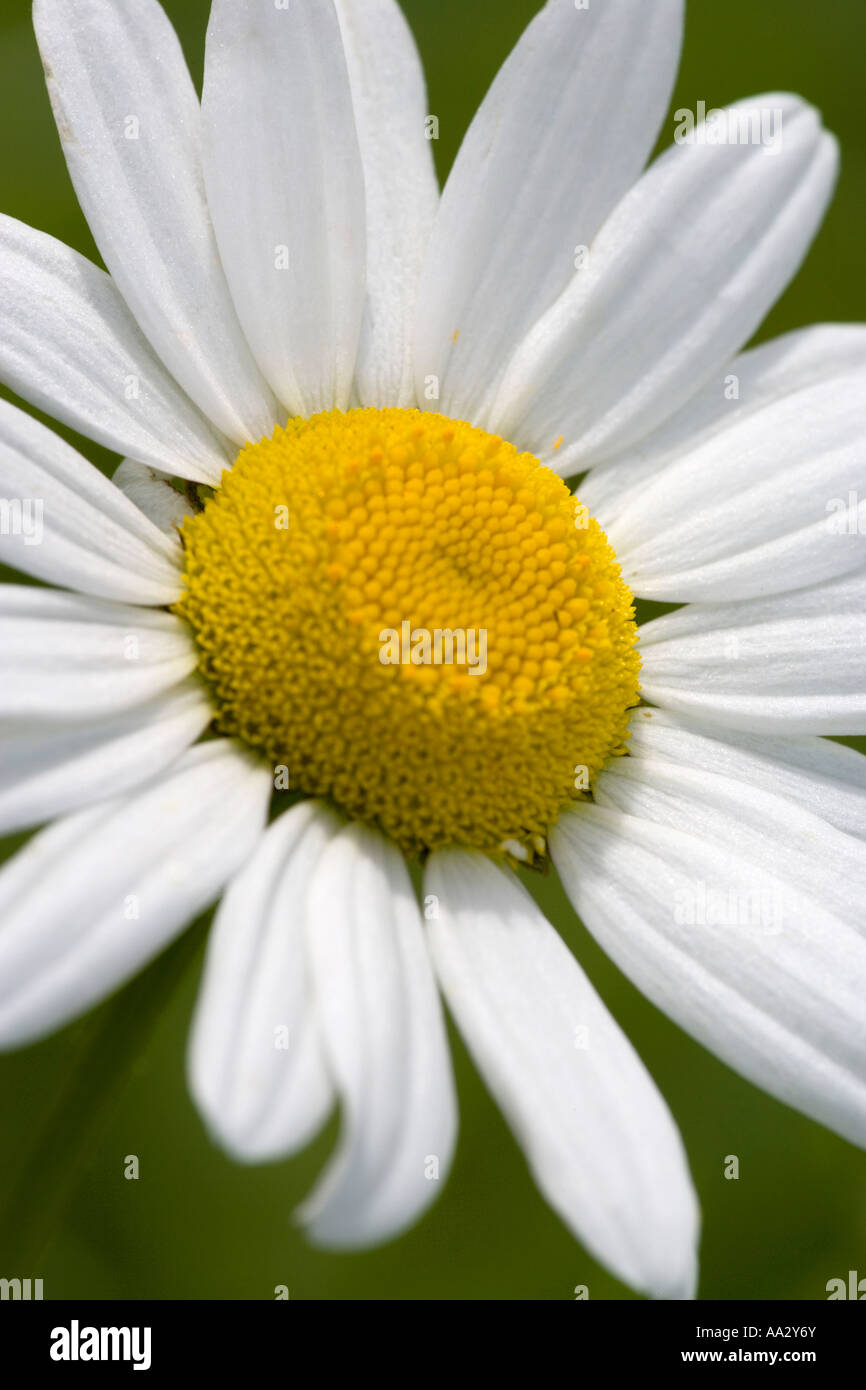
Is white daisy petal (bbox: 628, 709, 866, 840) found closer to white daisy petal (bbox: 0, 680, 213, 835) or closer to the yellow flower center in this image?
the yellow flower center

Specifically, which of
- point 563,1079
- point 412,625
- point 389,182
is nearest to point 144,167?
point 389,182

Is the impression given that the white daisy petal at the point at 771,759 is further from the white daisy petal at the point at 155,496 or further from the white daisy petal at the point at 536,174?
the white daisy petal at the point at 155,496

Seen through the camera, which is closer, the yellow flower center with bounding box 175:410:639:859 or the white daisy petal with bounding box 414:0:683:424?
the yellow flower center with bounding box 175:410:639:859

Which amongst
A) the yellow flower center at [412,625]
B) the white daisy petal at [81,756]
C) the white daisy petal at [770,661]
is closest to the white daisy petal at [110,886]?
the white daisy petal at [81,756]

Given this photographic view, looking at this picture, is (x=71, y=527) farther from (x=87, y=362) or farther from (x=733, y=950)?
(x=733, y=950)

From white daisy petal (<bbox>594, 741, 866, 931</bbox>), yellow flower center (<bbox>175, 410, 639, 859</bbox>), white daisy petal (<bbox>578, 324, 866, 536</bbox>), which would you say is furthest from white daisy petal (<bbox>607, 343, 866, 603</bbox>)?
white daisy petal (<bbox>594, 741, 866, 931</bbox>)
